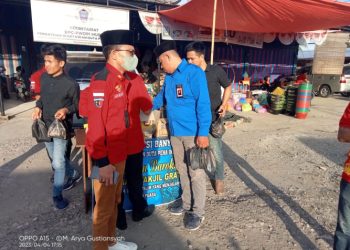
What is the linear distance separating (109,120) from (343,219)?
200 cm

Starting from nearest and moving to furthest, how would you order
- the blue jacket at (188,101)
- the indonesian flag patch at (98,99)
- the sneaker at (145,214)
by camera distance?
the indonesian flag patch at (98,99) < the blue jacket at (188,101) < the sneaker at (145,214)

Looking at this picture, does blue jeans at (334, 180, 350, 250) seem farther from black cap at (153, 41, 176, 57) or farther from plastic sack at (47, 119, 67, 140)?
plastic sack at (47, 119, 67, 140)

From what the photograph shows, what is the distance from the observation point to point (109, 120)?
7.25 ft

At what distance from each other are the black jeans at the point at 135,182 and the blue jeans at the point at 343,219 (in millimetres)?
1843

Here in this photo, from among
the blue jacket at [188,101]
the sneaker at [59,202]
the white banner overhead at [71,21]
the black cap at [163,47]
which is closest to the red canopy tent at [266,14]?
the white banner overhead at [71,21]

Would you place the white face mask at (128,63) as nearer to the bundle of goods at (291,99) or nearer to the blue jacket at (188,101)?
the blue jacket at (188,101)

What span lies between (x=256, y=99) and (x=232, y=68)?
3.23m

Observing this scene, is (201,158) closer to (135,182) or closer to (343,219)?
(135,182)

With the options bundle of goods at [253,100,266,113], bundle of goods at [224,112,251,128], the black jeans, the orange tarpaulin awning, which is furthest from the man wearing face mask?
bundle of goods at [253,100,266,113]

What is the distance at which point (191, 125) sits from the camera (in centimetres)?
295

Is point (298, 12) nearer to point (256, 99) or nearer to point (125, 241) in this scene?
point (256, 99)

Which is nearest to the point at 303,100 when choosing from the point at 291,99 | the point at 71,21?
the point at 291,99

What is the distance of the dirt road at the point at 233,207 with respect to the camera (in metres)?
2.90

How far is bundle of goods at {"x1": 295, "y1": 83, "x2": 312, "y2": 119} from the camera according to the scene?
28.8ft
